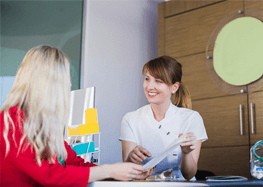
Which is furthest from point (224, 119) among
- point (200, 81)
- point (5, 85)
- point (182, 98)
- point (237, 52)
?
point (5, 85)

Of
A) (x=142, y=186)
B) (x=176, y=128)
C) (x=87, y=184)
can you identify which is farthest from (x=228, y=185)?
(x=176, y=128)

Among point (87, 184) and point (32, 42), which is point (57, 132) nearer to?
point (87, 184)

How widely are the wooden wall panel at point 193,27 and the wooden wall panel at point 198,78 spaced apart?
3.4 inches

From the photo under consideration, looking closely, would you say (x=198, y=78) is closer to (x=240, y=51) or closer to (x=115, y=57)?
(x=240, y=51)

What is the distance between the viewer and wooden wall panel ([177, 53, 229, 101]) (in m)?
3.03

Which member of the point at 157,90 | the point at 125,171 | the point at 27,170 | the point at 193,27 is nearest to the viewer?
the point at 27,170

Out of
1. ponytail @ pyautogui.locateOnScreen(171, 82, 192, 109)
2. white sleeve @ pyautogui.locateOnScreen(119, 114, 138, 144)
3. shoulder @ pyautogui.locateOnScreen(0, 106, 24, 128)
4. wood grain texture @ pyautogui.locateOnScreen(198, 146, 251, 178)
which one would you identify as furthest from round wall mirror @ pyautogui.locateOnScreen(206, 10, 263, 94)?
shoulder @ pyautogui.locateOnScreen(0, 106, 24, 128)

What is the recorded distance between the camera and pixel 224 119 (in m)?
2.92

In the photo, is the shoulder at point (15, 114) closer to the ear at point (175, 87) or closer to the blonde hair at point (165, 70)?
the blonde hair at point (165, 70)

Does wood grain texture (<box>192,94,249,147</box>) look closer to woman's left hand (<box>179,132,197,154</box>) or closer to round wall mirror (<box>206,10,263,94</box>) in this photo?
round wall mirror (<box>206,10,263,94</box>)

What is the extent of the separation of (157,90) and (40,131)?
1.07 metres

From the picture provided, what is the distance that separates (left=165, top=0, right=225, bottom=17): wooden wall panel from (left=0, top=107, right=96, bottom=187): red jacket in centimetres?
259

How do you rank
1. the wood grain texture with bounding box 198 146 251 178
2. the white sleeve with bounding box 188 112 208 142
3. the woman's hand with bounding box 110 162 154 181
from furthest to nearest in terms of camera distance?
the wood grain texture with bounding box 198 146 251 178 → the white sleeve with bounding box 188 112 208 142 → the woman's hand with bounding box 110 162 154 181

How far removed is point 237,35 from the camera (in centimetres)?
298
